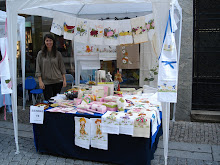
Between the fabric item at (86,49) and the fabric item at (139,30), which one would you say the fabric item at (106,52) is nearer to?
the fabric item at (86,49)

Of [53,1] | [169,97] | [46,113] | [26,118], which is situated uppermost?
[53,1]

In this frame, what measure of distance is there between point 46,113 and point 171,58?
73.3 inches

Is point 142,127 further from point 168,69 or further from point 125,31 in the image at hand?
point 125,31

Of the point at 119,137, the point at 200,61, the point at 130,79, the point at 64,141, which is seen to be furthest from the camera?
the point at 130,79

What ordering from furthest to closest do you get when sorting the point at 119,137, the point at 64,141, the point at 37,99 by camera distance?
the point at 37,99
the point at 64,141
the point at 119,137

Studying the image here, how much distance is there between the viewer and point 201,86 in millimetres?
5250

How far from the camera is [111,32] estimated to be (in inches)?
175

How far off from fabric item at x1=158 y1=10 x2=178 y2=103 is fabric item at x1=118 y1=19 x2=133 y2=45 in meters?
1.77

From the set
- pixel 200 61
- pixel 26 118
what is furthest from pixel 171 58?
pixel 26 118

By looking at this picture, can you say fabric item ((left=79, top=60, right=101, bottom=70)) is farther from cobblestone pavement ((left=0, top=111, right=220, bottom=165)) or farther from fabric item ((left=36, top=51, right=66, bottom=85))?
cobblestone pavement ((left=0, top=111, right=220, bottom=165))

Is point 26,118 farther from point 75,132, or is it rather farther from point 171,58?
point 171,58

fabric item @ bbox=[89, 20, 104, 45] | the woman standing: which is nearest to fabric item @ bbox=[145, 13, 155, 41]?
fabric item @ bbox=[89, 20, 104, 45]

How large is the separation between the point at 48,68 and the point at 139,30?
1812mm

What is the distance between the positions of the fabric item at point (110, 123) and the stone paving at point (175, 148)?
574 millimetres
